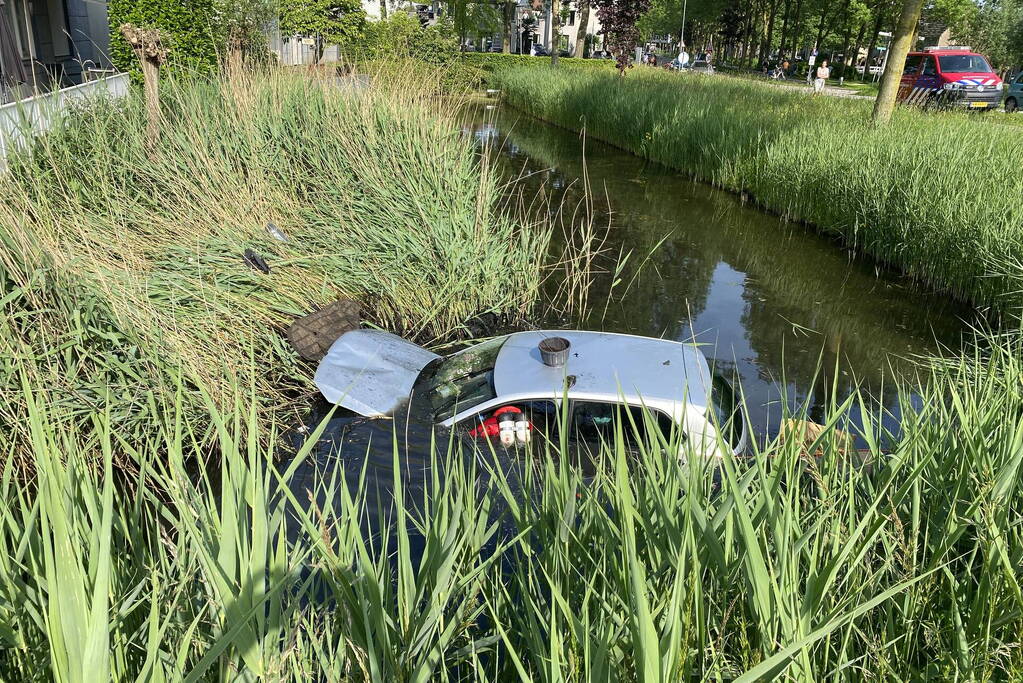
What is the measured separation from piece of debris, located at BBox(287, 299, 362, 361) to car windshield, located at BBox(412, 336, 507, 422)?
1.07 m

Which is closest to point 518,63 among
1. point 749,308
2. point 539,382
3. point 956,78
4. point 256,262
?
point 956,78

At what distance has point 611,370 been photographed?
5.80m

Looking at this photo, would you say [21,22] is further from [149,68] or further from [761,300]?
[761,300]

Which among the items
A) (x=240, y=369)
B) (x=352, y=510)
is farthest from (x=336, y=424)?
(x=352, y=510)

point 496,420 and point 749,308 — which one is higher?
point 496,420

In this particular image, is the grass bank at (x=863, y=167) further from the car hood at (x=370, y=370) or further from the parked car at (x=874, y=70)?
the parked car at (x=874, y=70)

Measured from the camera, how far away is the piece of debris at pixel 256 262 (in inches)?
320

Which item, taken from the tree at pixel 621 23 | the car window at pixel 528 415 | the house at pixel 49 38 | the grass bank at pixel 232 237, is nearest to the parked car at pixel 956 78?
the tree at pixel 621 23

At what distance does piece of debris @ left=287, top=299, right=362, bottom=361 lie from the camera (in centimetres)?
747

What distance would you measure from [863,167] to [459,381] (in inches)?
324

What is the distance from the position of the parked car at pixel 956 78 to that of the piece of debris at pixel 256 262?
19.2 meters

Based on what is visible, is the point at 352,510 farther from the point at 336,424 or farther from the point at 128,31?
the point at 128,31

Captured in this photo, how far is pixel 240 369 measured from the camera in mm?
6688

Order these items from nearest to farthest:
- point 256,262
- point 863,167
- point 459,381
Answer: point 459,381
point 256,262
point 863,167
